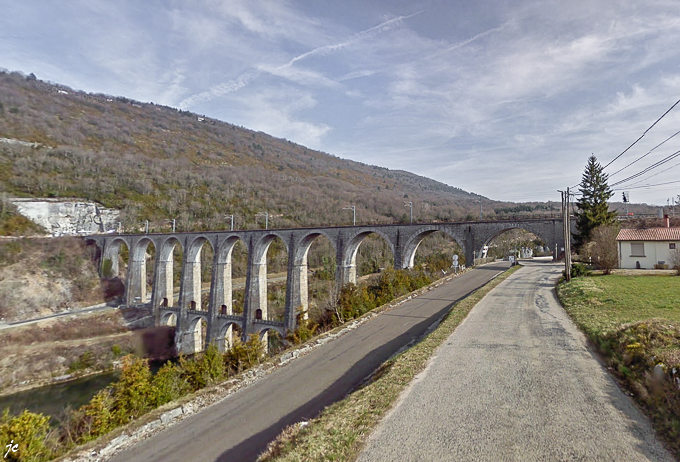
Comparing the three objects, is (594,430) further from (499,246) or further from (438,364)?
(499,246)

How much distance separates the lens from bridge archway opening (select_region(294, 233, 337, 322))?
29.2 metres

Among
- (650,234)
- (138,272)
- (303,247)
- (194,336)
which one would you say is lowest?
(194,336)

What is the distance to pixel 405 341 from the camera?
37.1ft

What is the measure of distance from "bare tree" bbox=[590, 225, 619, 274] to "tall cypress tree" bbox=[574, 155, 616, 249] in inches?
160

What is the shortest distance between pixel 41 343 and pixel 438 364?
1718 inches

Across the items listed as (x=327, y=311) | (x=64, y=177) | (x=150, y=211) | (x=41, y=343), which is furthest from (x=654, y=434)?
(x=64, y=177)

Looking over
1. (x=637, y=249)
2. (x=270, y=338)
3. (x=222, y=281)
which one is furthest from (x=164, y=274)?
(x=637, y=249)

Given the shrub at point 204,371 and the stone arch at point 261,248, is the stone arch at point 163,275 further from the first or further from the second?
the shrub at point 204,371

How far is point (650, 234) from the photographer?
24906 millimetres

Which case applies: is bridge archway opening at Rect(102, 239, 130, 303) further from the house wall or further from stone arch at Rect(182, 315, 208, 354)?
the house wall

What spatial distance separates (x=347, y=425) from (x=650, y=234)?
107ft

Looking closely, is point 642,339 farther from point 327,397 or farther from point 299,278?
point 299,278

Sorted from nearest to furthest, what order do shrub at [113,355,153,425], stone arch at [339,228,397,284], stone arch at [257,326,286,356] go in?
shrub at [113,355,153,425] < stone arch at [339,228,397,284] < stone arch at [257,326,286,356]

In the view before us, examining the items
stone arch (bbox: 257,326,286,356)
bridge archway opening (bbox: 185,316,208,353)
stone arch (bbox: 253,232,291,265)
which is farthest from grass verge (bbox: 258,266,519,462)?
bridge archway opening (bbox: 185,316,208,353)
